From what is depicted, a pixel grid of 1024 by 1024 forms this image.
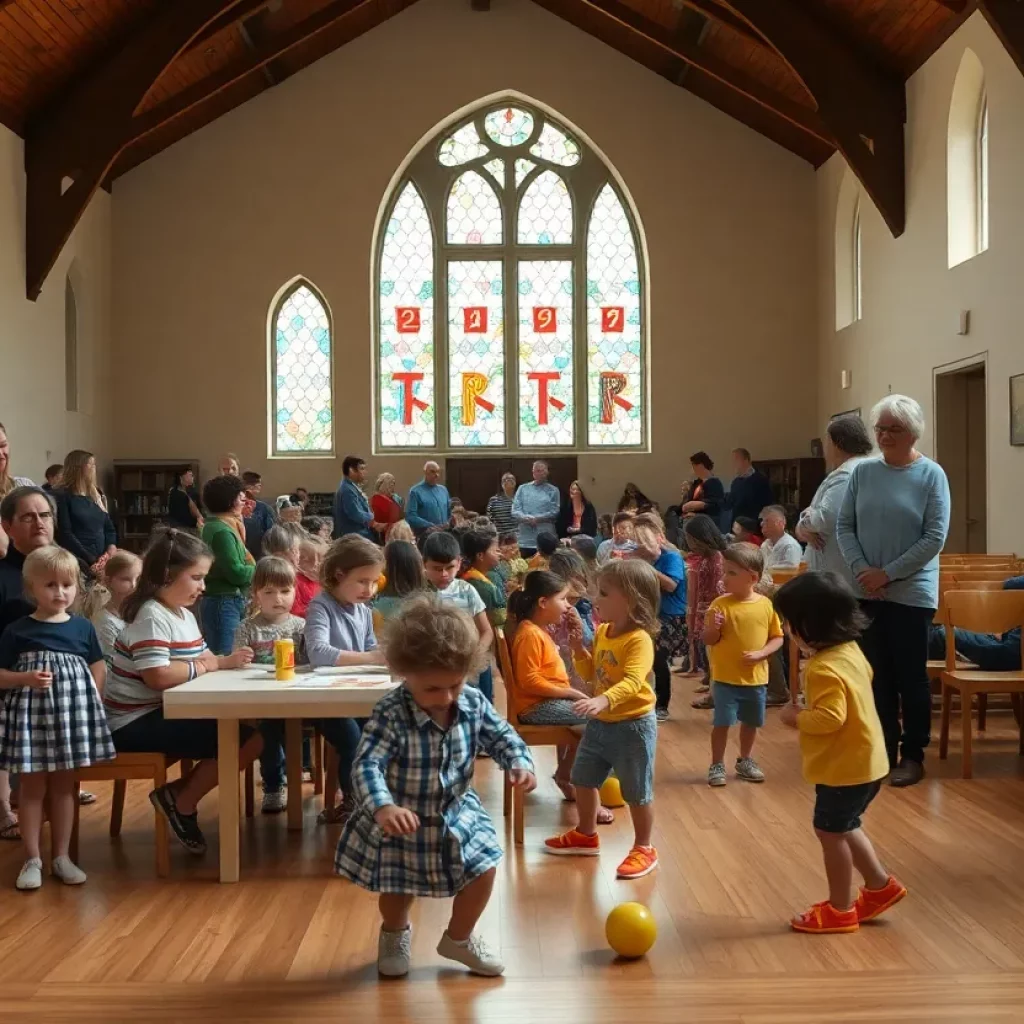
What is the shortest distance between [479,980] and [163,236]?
43.0 feet

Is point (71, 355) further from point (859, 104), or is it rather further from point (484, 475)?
point (859, 104)

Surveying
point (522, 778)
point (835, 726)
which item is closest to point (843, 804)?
point (835, 726)

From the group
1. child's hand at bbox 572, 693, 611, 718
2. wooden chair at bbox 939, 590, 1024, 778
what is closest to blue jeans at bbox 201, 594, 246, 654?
child's hand at bbox 572, 693, 611, 718

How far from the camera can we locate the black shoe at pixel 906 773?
5133 millimetres

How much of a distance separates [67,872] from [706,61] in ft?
35.7

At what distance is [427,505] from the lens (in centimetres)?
1097

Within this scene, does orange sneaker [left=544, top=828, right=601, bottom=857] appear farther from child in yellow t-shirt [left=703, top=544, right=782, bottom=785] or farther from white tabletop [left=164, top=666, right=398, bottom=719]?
child in yellow t-shirt [left=703, top=544, right=782, bottom=785]

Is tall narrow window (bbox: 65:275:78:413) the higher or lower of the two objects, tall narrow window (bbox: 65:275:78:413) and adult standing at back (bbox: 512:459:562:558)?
the higher

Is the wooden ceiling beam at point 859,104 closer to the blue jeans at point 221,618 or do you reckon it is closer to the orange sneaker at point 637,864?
the blue jeans at point 221,618

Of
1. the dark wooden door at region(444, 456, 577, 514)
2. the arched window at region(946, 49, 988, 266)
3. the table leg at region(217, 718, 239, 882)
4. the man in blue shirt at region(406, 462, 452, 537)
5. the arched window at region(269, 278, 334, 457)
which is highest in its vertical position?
the arched window at region(946, 49, 988, 266)

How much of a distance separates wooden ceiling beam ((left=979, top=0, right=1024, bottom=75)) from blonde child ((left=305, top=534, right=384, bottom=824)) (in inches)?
263

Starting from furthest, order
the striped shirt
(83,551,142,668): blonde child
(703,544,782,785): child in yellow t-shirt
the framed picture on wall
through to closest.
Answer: the framed picture on wall, (703,544,782,785): child in yellow t-shirt, (83,551,142,668): blonde child, the striped shirt

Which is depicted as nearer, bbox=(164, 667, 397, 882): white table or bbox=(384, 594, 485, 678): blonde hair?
bbox=(384, 594, 485, 678): blonde hair

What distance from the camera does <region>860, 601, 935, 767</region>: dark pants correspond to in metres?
5.12
